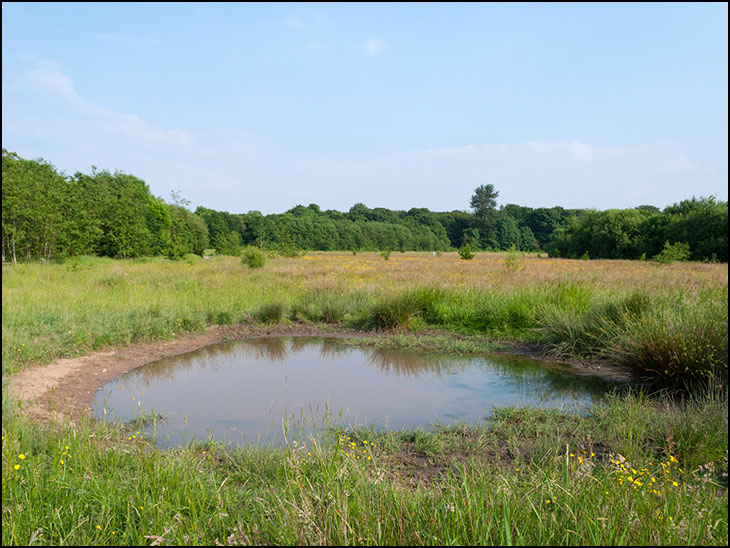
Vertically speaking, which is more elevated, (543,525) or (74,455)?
(543,525)

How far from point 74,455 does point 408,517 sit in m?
2.57

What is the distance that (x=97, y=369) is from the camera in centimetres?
679

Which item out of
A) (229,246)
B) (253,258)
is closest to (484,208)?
(229,246)

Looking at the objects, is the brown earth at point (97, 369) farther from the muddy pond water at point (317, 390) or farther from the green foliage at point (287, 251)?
the green foliage at point (287, 251)

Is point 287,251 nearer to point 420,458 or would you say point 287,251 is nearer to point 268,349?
point 268,349

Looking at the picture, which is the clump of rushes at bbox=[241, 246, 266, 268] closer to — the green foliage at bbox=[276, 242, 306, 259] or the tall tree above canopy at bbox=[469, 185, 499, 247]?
the green foliage at bbox=[276, 242, 306, 259]

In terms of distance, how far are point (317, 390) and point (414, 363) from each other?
2044 millimetres

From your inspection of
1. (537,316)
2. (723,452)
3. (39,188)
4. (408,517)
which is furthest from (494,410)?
(39,188)

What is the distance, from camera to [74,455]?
320cm

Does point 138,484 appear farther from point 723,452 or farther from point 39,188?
point 39,188

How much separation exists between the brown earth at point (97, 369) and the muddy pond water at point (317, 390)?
0.81 feet

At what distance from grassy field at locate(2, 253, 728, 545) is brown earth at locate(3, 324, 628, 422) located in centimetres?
24

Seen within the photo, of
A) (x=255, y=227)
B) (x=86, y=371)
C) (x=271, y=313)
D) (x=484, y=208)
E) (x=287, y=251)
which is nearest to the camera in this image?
(x=86, y=371)

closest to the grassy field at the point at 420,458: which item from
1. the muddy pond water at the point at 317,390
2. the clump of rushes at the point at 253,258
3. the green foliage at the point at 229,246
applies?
the muddy pond water at the point at 317,390
